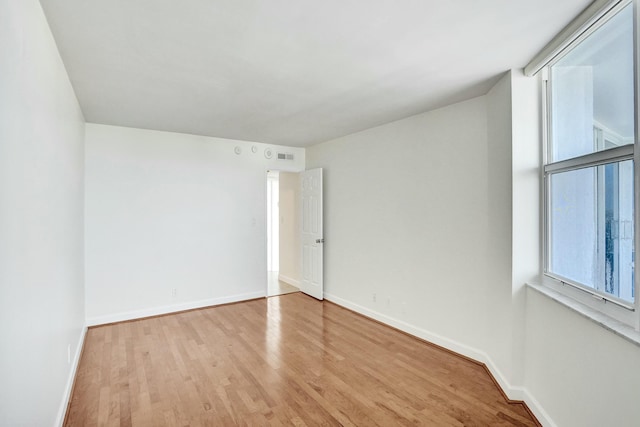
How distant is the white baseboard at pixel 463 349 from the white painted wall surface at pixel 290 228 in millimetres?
1191

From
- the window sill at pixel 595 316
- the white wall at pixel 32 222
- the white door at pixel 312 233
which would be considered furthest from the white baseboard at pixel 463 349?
the white wall at pixel 32 222

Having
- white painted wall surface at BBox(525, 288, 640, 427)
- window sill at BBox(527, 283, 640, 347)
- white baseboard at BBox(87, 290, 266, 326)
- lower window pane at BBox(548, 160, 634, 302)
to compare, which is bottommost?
white baseboard at BBox(87, 290, 266, 326)

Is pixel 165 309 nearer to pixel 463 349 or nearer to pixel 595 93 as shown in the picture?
pixel 463 349

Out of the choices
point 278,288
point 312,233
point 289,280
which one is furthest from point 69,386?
point 289,280

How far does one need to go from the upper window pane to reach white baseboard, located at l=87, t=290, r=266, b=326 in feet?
14.4

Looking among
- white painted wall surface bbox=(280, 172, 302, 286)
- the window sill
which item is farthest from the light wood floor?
white painted wall surface bbox=(280, 172, 302, 286)

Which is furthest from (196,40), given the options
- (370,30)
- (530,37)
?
(530,37)

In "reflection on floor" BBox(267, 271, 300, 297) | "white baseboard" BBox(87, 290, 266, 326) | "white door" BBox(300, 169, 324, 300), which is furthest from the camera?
"reflection on floor" BBox(267, 271, 300, 297)

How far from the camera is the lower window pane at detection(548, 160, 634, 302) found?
67.2 inches

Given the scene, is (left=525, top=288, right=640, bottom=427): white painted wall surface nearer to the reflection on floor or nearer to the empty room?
the empty room

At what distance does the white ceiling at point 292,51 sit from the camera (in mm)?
1771

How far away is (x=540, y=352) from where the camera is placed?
2.32 meters

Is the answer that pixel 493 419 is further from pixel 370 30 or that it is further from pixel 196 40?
pixel 196 40

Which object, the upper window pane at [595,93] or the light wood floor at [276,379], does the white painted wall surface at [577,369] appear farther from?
the upper window pane at [595,93]
